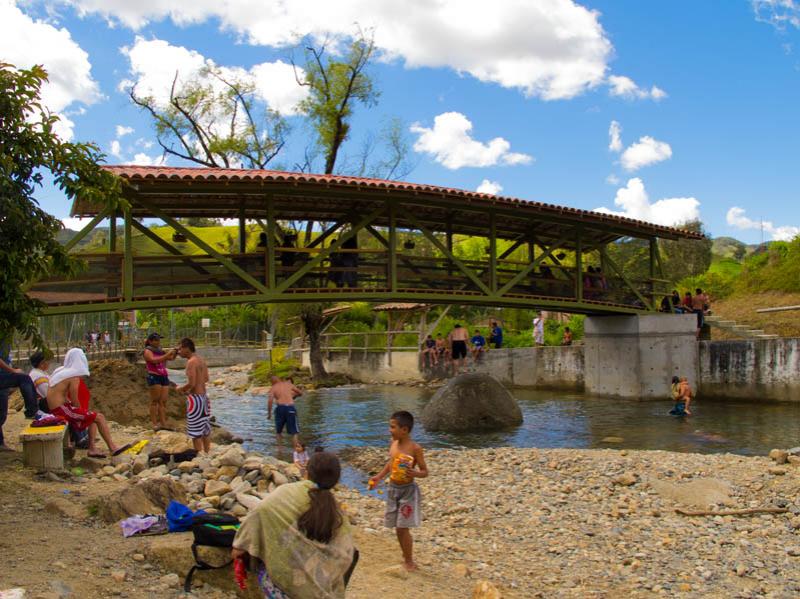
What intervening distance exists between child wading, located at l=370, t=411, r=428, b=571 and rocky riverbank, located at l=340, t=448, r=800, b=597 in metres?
0.67

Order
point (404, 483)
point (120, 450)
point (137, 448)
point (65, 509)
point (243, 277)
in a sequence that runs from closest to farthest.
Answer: point (404, 483)
point (65, 509)
point (120, 450)
point (137, 448)
point (243, 277)

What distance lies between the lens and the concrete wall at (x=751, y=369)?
19.1 meters

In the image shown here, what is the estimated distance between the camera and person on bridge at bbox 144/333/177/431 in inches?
449

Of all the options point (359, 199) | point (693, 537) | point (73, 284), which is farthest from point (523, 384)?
point (693, 537)

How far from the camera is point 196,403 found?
9477mm

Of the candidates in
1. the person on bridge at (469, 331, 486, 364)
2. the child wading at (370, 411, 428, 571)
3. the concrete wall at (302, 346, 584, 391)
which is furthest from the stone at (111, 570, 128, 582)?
the person on bridge at (469, 331, 486, 364)

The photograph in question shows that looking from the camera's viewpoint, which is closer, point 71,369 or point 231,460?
point 231,460

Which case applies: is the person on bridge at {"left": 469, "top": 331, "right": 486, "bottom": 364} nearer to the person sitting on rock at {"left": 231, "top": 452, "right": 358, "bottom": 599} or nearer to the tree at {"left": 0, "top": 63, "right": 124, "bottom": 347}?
the tree at {"left": 0, "top": 63, "right": 124, "bottom": 347}

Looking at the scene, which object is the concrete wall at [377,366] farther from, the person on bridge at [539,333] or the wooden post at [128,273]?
the wooden post at [128,273]

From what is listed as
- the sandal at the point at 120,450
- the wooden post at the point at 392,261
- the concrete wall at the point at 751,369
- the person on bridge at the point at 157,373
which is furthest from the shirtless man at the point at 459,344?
the sandal at the point at 120,450

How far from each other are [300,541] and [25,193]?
3.94m

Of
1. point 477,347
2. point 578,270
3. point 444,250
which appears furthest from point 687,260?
point 444,250

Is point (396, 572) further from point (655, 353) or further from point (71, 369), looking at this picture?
point (655, 353)

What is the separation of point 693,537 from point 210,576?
488cm
